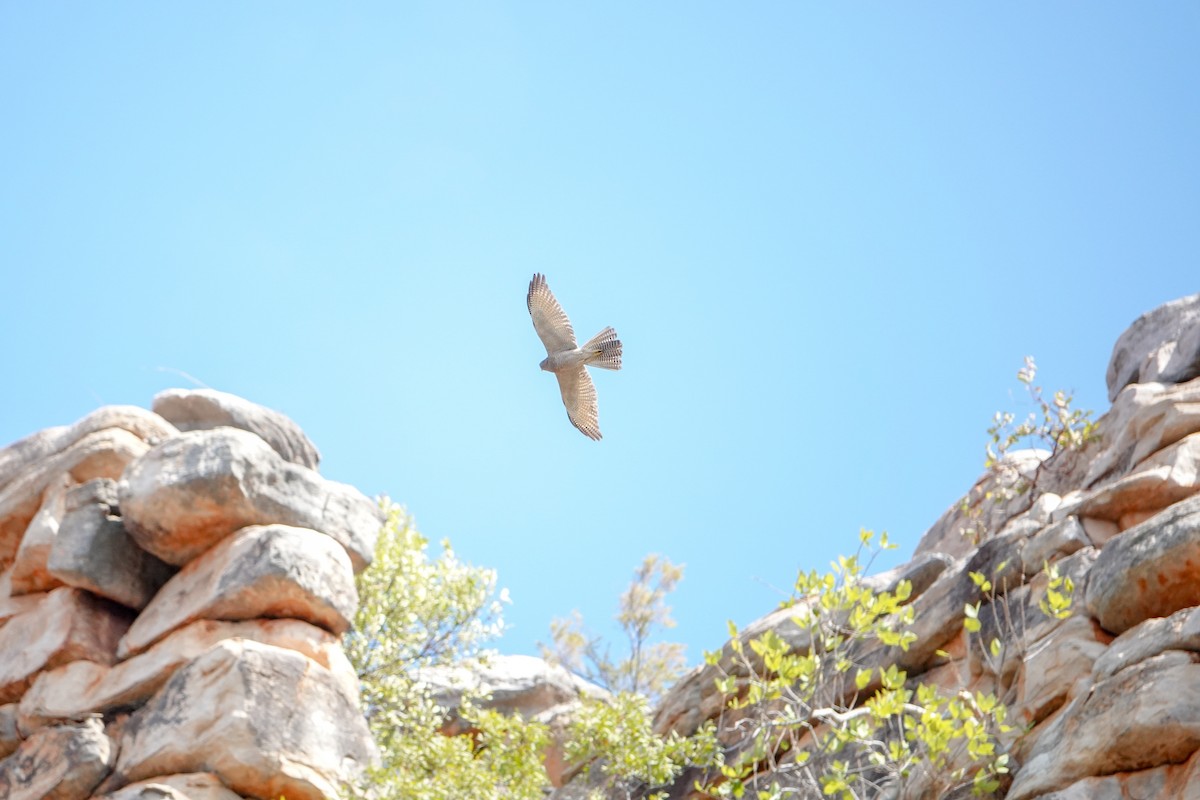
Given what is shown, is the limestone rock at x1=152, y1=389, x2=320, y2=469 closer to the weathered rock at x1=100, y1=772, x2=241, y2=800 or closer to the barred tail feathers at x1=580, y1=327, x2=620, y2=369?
the weathered rock at x1=100, y1=772, x2=241, y2=800

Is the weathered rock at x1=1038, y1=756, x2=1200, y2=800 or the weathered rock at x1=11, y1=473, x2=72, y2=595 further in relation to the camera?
the weathered rock at x1=11, y1=473, x2=72, y2=595

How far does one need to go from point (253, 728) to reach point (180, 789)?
1.02 m

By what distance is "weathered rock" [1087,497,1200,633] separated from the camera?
1071 centimetres

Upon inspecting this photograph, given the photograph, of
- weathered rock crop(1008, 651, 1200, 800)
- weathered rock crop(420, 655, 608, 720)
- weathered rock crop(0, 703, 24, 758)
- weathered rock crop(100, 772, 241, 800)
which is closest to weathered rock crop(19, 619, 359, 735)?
weathered rock crop(0, 703, 24, 758)

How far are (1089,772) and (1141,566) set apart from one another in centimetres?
207

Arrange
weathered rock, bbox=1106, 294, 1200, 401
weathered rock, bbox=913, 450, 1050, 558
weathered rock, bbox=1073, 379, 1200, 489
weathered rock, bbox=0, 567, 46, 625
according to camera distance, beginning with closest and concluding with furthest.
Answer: weathered rock, bbox=1073, 379, 1200, 489, weathered rock, bbox=1106, 294, 1200, 401, weathered rock, bbox=913, 450, 1050, 558, weathered rock, bbox=0, 567, 46, 625

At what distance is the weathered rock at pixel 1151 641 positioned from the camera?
9.88 meters

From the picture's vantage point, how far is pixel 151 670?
54.1 feet

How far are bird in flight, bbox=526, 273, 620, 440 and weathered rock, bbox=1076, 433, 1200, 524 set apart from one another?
528cm

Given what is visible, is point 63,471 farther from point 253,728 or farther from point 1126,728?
point 1126,728

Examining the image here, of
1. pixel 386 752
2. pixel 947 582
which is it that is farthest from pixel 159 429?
pixel 947 582

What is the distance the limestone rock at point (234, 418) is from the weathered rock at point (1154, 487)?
11847 millimetres

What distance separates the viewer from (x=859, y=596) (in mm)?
11453

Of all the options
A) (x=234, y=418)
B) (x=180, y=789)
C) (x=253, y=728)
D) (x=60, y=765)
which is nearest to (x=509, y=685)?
(x=234, y=418)
